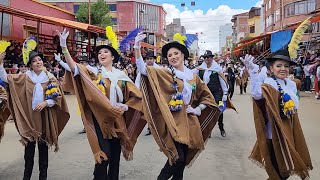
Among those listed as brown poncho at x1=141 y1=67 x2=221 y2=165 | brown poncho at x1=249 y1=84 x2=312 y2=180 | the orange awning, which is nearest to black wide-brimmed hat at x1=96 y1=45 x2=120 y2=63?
brown poncho at x1=141 y1=67 x2=221 y2=165

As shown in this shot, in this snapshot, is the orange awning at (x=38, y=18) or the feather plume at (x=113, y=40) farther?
the orange awning at (x=38, y=18)

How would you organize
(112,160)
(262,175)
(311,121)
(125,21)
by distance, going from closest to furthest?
1. (112,160)
2. (262,175)
3. (311,121)
4. (125,21)

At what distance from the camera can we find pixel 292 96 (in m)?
4.16

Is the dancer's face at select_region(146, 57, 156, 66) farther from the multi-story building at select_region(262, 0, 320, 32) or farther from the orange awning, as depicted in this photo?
the multi-story building at select_region(262, 0, 320, 32)

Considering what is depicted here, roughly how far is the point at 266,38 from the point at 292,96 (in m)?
16.4

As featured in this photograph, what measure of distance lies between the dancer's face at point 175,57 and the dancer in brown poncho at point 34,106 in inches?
58.2

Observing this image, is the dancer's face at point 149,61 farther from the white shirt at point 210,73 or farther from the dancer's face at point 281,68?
the dancer's face at point 281,68

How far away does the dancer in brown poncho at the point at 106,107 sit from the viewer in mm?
4242

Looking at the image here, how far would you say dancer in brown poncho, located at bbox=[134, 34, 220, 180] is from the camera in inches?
164

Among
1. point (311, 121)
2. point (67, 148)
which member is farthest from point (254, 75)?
point (311, 121)

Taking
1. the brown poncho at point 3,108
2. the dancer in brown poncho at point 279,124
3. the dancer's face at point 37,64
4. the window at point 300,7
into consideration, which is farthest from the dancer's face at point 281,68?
the window at point 300,7

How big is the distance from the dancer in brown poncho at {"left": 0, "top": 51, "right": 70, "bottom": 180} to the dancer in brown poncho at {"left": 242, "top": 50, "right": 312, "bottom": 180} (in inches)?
95.3

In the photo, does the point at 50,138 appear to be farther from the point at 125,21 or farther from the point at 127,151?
the point at 125,21

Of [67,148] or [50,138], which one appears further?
[67,148]
